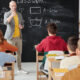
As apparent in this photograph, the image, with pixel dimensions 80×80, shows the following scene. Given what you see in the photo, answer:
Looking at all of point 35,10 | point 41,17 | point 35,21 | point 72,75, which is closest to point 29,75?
point 35,21

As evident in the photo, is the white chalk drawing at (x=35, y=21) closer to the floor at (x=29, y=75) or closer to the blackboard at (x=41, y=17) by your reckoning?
the blackboard at (x=41, y=17)

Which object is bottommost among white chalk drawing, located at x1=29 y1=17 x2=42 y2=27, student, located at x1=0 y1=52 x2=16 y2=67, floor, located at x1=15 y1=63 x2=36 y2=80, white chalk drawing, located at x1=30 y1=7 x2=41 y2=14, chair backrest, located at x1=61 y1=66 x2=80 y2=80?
floor, located at x1=15 y1=63 x2=36 y2=80

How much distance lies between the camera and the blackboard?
7.53 meters

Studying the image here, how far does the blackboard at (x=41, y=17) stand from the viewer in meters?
7.53

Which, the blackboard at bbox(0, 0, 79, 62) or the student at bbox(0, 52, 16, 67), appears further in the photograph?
the blackboard at bbox(0, 0, 79, 62)

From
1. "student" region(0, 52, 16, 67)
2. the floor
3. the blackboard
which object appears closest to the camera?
"student" region(0, 52, 16, 67)

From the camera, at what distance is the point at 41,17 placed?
7.57 metres

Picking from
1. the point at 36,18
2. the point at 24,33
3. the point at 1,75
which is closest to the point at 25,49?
the point at 24,33

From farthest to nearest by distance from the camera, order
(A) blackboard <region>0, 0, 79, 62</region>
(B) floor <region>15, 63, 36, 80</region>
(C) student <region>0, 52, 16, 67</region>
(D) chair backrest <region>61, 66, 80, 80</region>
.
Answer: (A) blackboard <region>0, 0, 79, 62</region> < (B) floor <region>15, 63, 36, 80</region> < (C) student <region>0, 52, 16, 67</region> < (D) chair backrest <region>61, 66, 80, 80</region>

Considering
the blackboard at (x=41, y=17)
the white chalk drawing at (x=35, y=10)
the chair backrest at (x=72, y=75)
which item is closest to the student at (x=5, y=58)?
the chair backrest at (x=72, y=75)

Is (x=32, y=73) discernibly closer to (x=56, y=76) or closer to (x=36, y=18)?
(x=36, y=18)

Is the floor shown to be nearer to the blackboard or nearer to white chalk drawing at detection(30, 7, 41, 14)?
the blackboard

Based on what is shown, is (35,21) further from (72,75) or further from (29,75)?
(72,75)

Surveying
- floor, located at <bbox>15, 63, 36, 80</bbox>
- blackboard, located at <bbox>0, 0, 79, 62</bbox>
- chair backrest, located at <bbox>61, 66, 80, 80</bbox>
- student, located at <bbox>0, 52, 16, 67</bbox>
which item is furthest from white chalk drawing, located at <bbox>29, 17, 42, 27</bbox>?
chair backrest, located at <bbox>61, 66, 80, 80</bbox>
